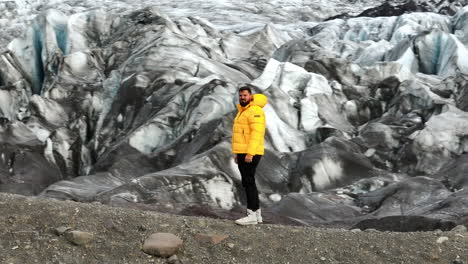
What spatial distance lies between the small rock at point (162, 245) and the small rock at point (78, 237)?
0.71 meters

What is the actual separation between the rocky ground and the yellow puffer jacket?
1134 millimetres

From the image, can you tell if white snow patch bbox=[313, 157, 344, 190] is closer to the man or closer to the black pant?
the black pant

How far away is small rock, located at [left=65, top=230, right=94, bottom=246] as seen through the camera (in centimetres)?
677

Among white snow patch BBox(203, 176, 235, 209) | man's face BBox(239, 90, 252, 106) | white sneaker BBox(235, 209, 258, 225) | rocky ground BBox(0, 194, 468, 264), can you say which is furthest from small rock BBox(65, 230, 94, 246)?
white snow patch BBox(203, 176, 235, 209)

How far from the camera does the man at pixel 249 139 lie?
799 centimetres

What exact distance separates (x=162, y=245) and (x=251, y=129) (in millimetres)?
2189

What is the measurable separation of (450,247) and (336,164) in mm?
12449

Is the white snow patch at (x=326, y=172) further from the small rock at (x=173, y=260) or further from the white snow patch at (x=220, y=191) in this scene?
the small rock at (x=173, y=260)

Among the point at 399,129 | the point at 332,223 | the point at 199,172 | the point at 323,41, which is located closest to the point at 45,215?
Answer: the point at 332,223

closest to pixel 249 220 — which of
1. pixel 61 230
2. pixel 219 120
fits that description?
pixel 61 230

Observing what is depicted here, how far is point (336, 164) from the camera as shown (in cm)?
2023

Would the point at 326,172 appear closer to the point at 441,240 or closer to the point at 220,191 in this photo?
the point at 220,191

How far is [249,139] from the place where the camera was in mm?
8086

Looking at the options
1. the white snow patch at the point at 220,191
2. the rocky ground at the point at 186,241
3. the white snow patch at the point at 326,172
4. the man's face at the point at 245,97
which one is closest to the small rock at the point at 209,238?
the rocky ground at the point at 186,241
